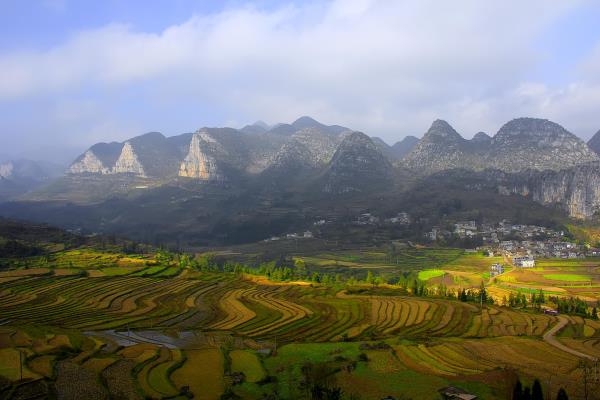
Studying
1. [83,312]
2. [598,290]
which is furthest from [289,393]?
[598,290]

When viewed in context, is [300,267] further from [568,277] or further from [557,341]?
[557,341]

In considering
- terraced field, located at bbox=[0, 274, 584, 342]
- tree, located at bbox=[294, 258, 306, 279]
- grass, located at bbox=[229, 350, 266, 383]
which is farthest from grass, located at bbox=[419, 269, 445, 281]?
grass, located at bbox=[229, 350, 266, 383]

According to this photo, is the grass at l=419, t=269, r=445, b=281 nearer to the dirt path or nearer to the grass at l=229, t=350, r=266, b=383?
the dirt path

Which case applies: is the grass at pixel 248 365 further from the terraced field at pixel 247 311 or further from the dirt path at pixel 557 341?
the dirt path at pixel 557 341

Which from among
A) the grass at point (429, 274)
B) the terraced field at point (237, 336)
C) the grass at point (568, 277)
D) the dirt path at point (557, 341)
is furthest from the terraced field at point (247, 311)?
the grass at point (568, 277)

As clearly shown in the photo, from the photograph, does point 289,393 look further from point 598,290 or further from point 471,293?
point 598,290
